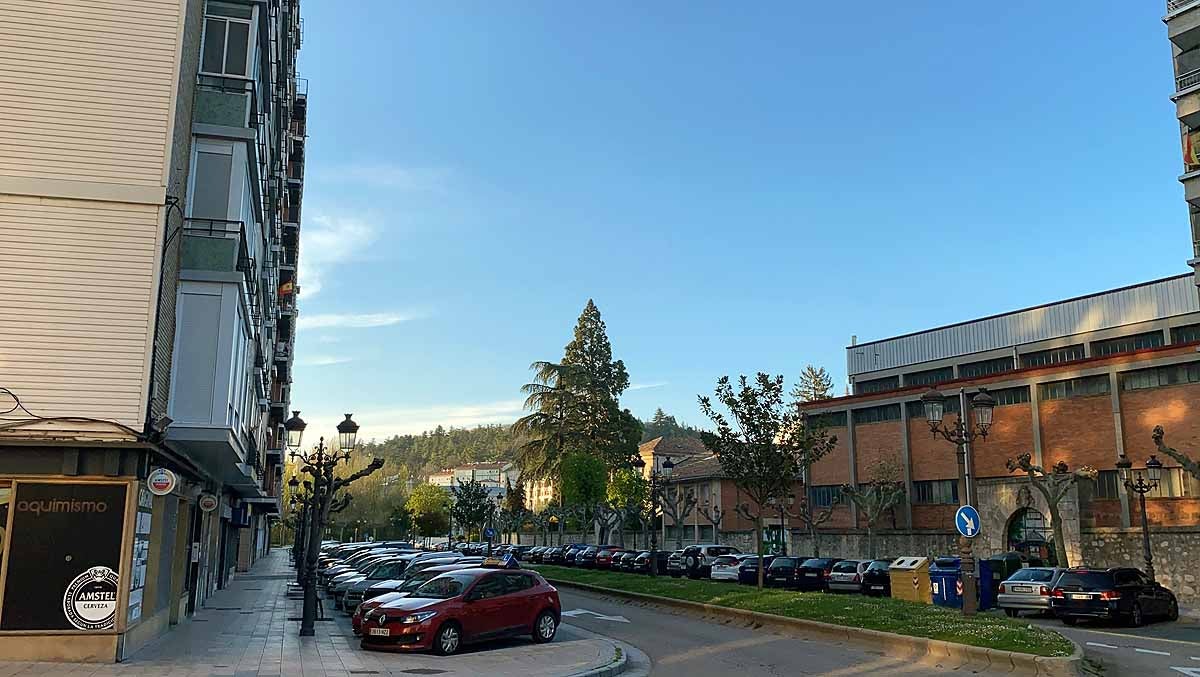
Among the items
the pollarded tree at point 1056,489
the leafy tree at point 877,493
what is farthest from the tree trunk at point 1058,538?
the leafy tree at point 877,493

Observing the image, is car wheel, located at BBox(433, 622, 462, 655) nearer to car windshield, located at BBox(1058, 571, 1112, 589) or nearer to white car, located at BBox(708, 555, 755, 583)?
car windshield, located at BBox(1058, 571, 1112, 589)

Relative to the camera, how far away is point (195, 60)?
18797 mm

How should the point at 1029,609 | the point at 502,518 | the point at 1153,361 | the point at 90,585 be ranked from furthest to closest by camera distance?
the point at 502,518 → the point at 1153,361 → the point at 1029,609 → the point at 90,585

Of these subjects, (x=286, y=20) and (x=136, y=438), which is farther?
(x=286, y=20)

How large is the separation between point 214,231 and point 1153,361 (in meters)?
36.2

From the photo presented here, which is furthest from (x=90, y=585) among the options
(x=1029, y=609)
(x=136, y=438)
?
(x=1029, y=609)

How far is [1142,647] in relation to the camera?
18.1 metres

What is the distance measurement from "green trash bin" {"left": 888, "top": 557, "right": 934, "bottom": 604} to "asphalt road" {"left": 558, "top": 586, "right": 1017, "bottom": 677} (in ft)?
19.6

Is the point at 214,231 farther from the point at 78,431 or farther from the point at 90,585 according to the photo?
the point at 90,585

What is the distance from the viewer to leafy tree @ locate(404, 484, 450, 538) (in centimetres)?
9706

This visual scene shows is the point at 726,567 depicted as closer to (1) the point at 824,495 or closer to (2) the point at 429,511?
(1) the point at 824,495

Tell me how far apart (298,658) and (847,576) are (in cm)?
2272

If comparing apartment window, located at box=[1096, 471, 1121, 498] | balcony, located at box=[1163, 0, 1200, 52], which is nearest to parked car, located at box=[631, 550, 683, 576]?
apartment window, located at box=[1096, 471, 1121, 498]

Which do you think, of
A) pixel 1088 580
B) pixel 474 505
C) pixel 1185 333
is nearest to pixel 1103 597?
pixel 1088 580
